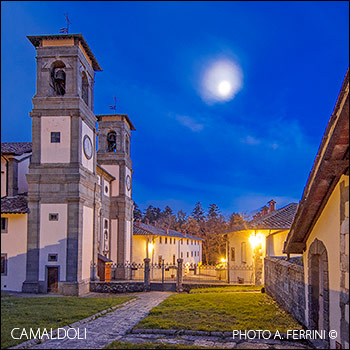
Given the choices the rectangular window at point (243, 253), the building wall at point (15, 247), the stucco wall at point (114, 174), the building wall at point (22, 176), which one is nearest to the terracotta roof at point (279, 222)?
the rectangular window at point (243, 253)

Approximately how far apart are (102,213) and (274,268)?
19.1 metres

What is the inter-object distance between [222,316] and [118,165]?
2591cm

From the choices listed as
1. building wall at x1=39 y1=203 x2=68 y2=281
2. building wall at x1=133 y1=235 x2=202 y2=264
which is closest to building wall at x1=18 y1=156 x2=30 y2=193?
building wall at x1=39 y1=203 x2=68 y2=281

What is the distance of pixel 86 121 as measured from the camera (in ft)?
77.1

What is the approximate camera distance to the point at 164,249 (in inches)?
1861

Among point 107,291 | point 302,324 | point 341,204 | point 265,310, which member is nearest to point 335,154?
point 341,204

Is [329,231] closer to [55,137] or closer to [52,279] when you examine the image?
[52,279]

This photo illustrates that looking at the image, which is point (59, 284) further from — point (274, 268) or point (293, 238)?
point (293, 238)

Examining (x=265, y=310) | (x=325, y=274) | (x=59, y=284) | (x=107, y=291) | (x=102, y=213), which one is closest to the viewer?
(x=325, y=274)

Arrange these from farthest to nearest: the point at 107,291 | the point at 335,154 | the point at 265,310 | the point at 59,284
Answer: the point at 107,291 → the point at 59,284 → the point at 265,310 → the point at 335,154

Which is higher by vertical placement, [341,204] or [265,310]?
[341,204]

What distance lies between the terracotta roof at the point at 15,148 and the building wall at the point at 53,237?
365 centimetres

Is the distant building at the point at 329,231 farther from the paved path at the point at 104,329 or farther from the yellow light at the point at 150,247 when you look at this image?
the yellow light at the point at 150,247

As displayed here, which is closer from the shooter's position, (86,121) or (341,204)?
(341,204)
